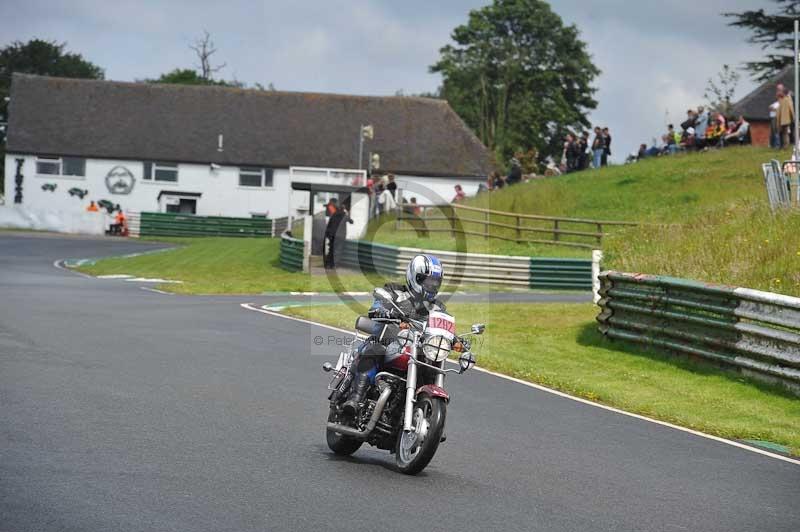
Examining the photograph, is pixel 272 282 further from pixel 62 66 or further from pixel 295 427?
pixel 62 66

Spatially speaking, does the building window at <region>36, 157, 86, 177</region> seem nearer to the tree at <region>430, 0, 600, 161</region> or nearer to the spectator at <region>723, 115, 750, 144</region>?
the tree at <region>430, 0, 600, 161</region>

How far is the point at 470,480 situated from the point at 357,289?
944 inches

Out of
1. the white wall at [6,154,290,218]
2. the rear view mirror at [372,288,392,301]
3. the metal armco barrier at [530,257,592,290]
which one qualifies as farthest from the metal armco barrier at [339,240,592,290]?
the white wall at [6,154,290,218]

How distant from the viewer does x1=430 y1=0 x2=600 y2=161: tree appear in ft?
274

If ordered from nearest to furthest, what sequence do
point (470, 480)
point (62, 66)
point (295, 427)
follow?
point (470, 480), point (295, 427), point (62, 66)

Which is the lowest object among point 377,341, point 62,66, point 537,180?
point 377,341

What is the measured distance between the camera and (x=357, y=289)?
3303 cm

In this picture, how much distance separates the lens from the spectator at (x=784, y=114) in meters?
34.4

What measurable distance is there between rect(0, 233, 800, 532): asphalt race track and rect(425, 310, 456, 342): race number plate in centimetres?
110

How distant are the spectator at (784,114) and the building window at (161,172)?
146 feet

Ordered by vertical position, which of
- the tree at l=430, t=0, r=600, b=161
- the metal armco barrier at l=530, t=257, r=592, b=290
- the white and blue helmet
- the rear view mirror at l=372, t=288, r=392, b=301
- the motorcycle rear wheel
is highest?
the tree at l=430, t=0, r=600, b=161

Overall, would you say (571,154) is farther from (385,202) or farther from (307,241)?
(307,241)

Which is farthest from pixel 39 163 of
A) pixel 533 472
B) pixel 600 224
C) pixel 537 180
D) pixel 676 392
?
pixel 533 472

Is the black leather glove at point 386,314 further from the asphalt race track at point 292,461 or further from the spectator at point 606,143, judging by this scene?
the spectator at point 606,143
